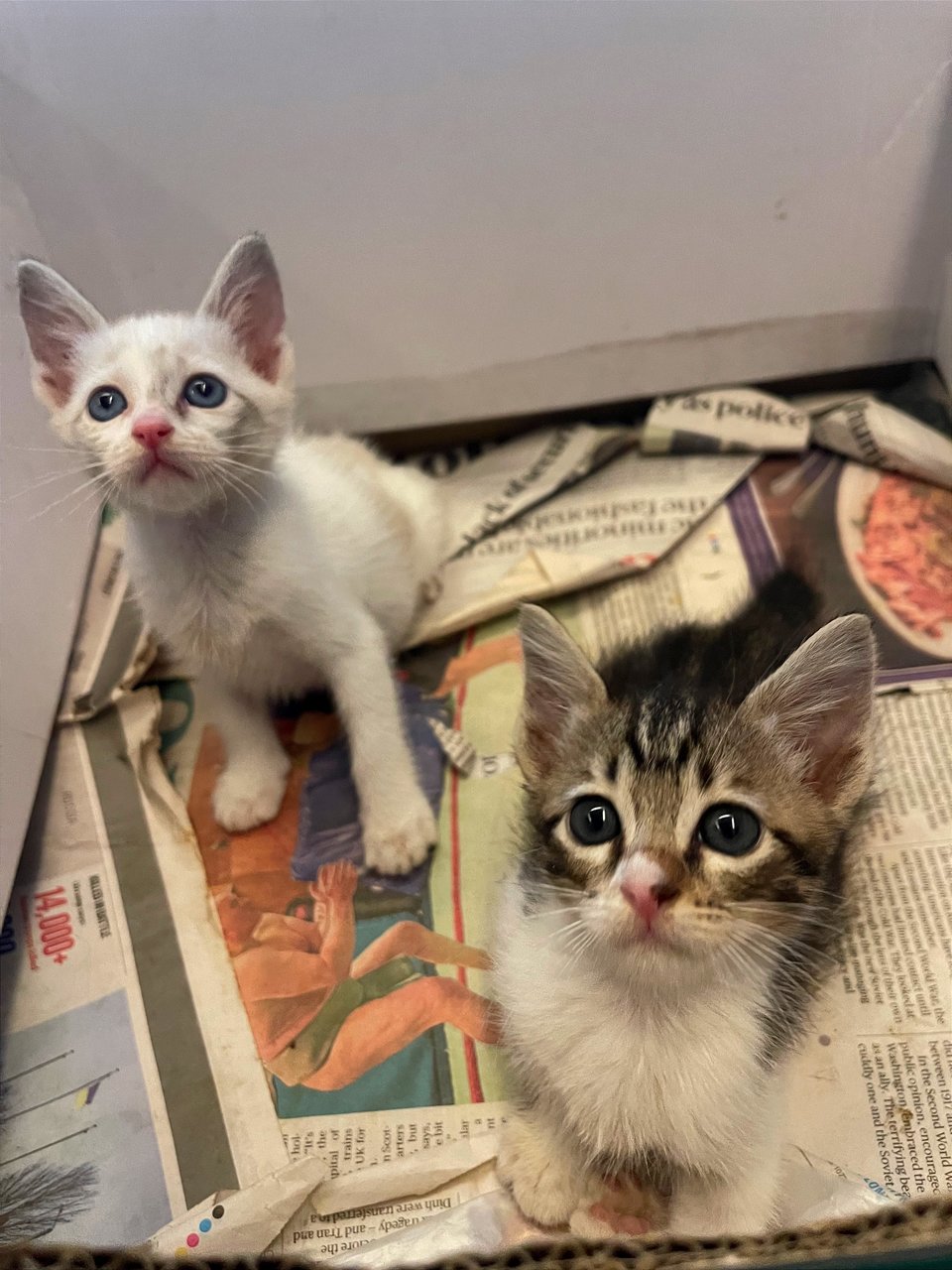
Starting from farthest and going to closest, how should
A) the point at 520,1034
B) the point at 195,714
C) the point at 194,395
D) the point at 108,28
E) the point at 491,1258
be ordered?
the point at 195,714 < the point at 108,28 < the point at 194,395 < the point at 520,1034 < the point at 491,1258

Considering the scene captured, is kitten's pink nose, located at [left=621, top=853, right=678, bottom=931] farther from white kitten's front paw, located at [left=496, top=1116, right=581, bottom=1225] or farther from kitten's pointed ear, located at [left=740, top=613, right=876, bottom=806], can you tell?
white kitten's front paw, located at [left=496, top=1116, right=581, bottom=1225]

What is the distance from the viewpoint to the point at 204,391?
1016mm

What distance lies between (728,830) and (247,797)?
2.44ft

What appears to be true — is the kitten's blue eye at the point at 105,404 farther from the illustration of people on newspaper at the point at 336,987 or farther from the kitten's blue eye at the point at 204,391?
the illustration of people on newspaper at the point at 336,987

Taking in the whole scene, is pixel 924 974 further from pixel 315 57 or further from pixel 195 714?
pixel 315 57

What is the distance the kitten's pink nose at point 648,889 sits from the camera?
673 millimetres

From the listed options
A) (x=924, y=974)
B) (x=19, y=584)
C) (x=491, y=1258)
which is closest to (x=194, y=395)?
(x=19, y=584)

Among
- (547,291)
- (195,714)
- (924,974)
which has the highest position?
(547,291)

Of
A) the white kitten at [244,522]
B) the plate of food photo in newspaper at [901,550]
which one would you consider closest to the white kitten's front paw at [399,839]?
the white kitten at [244,522]

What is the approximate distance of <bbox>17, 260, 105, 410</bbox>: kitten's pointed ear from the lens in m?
1.01

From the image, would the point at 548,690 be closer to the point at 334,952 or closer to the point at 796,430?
the point at 334,952

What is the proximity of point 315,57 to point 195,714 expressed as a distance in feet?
3.06

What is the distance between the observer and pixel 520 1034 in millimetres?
891

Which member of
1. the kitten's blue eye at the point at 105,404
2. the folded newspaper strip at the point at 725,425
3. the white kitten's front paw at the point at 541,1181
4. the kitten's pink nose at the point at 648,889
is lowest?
the white kitten's front paw at the point at 541,1181
